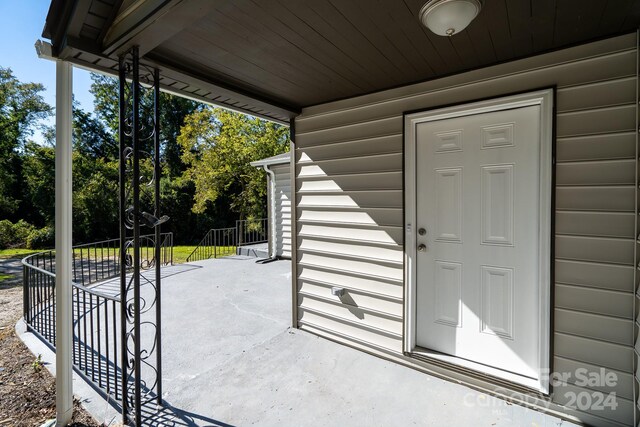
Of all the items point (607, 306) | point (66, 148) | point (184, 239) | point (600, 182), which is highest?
point (66, 148)

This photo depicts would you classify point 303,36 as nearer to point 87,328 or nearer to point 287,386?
point 287,386

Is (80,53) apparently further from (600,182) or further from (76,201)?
(76,201)

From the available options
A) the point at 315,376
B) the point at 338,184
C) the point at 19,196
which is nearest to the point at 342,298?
the point at 315,376

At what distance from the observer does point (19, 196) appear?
1368cm

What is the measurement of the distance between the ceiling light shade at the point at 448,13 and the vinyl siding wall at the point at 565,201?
90cm

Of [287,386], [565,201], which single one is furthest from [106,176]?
[565,201]

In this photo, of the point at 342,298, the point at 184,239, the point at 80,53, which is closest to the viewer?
the point at 80,53

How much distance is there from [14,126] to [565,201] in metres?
19.3

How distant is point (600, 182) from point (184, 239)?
1607 centimetres

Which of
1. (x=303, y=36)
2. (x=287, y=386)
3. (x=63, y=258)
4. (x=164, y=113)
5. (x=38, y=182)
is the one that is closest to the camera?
(x=303, y=36)

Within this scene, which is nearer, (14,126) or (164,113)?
(14,126)

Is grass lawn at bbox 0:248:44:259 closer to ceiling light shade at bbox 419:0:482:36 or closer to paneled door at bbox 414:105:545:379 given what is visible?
paneled door at bbox 414:105:545:379

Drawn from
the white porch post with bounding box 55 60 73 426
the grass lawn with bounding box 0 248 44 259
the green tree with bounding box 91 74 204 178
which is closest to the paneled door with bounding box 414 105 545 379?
the white porch post with bounding box 55 60 73 426

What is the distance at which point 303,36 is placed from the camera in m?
1.80
